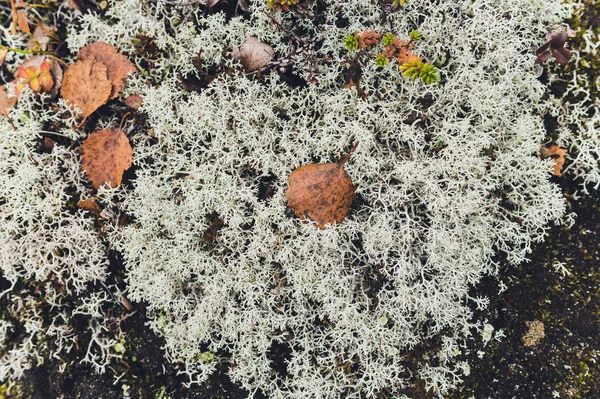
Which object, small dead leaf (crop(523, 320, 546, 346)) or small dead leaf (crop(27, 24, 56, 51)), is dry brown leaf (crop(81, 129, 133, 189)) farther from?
small dead leaf (crop(523, 320, 546, 346))

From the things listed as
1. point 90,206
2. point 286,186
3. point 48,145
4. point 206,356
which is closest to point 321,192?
point 286,186

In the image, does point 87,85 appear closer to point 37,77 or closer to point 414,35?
point 37,77

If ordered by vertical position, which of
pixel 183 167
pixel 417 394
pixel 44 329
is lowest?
pixel 44 329

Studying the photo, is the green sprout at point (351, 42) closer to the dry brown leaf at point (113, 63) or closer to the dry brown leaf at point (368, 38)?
the dry brown leaf at point (368, 38)

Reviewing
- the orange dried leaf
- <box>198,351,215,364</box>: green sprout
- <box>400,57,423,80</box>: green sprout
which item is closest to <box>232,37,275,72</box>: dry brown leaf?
<box>400,57,423,80</box>: green sprout

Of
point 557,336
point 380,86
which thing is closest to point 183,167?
point 380,86

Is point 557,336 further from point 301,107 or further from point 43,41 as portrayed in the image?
point 43,41

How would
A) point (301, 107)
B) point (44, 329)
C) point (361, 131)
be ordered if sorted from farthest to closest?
point (44, 329), point (301, 107), point (361, 131)

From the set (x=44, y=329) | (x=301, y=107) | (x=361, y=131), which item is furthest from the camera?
(x=44, y=329)
